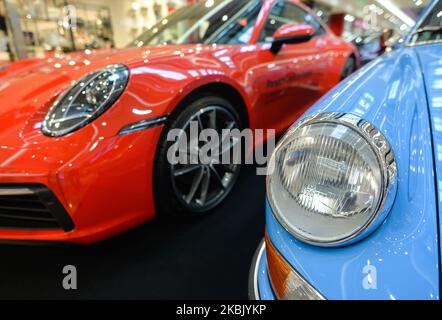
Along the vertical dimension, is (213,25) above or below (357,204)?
above

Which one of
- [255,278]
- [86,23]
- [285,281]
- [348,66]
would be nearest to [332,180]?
[285,281]

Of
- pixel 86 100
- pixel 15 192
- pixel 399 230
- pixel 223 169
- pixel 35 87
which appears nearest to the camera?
pixel 399 230

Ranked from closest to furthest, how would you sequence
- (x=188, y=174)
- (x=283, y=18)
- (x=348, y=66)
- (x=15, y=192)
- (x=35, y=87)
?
(x=15, y=192) → (x=35, y=87) → (x=188, y=174) → (x=283, y=18) → (x=348, y=66)

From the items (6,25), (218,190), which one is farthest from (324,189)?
(6,25)

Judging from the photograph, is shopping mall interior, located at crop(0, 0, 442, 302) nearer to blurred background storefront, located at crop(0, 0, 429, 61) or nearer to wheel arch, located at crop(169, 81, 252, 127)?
wheel arch, located at crop(169, 81, 252, 127)

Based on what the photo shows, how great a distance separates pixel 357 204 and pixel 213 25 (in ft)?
4.65

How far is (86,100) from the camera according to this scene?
1.03 metres

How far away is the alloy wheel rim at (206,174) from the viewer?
4.14 ft

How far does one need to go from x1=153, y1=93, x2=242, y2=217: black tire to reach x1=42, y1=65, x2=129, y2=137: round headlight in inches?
8.9

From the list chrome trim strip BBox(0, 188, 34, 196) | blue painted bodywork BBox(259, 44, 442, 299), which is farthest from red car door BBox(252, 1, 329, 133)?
chrome trim strip BBox(0, 188, 34, 196)

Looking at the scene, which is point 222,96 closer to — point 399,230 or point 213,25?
point 213,25

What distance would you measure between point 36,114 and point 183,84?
529mm

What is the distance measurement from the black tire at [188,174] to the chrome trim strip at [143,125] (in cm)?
5

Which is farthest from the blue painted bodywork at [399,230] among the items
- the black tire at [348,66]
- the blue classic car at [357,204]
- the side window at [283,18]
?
the black tire at [348,66]
